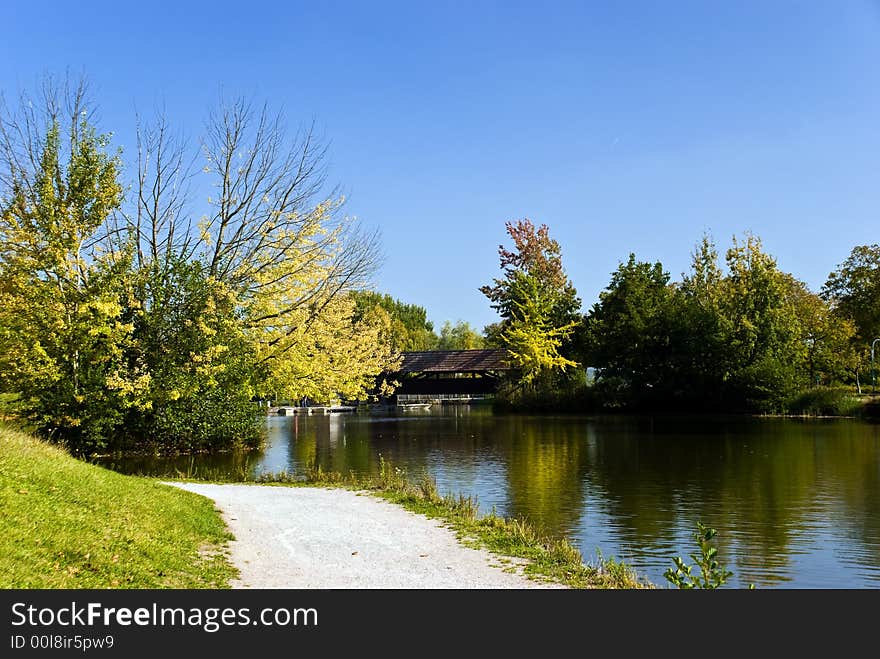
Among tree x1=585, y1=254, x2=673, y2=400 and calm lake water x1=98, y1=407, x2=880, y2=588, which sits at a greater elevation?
tree x1=585, y1=254, x2=673, y2=400

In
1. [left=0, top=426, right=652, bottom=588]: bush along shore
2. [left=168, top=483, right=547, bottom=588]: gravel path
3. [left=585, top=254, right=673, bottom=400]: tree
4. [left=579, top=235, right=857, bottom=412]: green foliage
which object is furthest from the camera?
[left=585, top=254, right=673, bottom=400]: tree

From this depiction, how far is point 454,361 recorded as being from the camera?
68875mm

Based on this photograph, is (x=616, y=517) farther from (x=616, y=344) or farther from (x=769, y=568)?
(x=616, y=344)

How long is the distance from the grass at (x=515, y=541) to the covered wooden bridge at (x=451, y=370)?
4868cm

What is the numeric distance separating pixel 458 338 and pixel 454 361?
6254 cm

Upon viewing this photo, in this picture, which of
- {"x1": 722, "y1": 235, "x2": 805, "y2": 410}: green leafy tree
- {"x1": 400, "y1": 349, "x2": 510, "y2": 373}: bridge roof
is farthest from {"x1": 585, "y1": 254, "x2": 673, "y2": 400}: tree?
{"x1": 400, "y1": 349, "x2": 510, "y2": 373}: bridge roof

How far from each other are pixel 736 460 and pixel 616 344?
31364mm

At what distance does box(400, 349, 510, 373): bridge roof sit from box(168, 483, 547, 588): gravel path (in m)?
51.3

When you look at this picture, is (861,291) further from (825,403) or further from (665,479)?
(665,479)

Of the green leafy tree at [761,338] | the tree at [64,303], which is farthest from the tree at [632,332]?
the tree at [64,303]

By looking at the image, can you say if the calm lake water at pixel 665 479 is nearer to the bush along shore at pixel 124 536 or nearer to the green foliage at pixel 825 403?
the bush along shore at pixel 124 536

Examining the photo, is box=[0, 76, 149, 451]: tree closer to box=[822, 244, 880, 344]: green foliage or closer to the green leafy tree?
the green leafy tree

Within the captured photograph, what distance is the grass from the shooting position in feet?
30.7

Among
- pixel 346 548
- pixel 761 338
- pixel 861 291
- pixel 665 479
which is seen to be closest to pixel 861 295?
pixel 861 291
